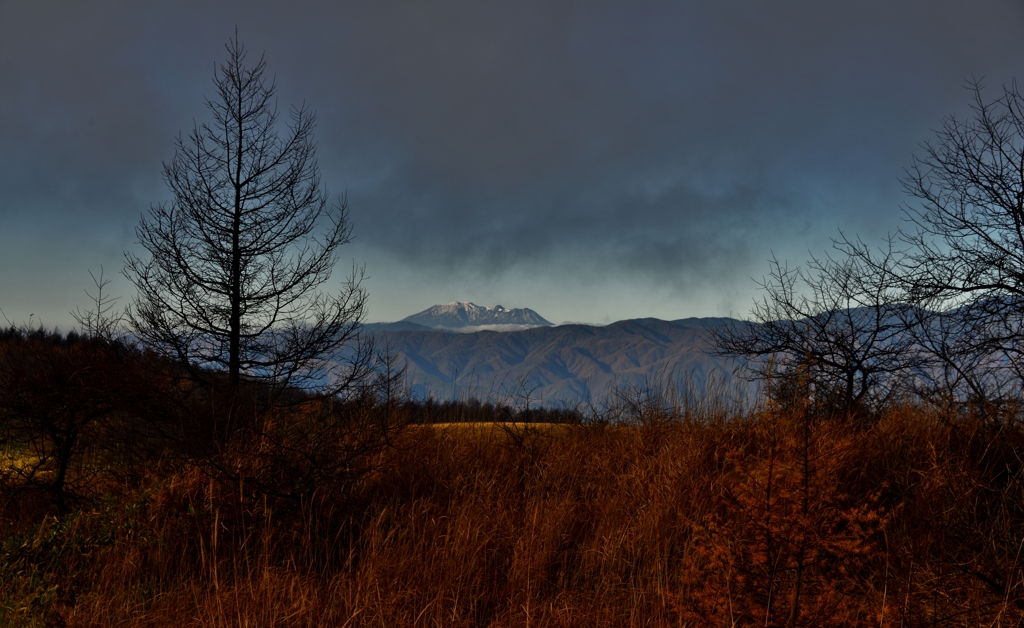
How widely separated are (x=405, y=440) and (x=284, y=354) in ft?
10.1

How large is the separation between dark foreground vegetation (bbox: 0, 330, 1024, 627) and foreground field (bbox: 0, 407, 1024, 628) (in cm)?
2

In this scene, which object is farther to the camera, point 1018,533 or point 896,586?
point 1018,533

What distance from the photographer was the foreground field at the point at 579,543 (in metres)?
3.07

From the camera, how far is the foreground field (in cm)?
307

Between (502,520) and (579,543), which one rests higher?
(502,520)

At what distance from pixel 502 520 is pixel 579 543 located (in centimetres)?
67

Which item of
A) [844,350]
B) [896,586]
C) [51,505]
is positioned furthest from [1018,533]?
[51,505]

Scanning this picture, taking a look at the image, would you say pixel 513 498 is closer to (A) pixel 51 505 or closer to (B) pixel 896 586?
(B) pixel 896 586

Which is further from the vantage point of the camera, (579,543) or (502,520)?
(502,520)

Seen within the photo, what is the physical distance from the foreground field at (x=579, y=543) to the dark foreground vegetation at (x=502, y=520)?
0.02 m

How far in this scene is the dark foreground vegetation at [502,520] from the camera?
10.4ft

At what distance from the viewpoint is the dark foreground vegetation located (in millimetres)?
3166

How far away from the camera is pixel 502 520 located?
4773 millimetres

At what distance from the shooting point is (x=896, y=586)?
3787 mm
